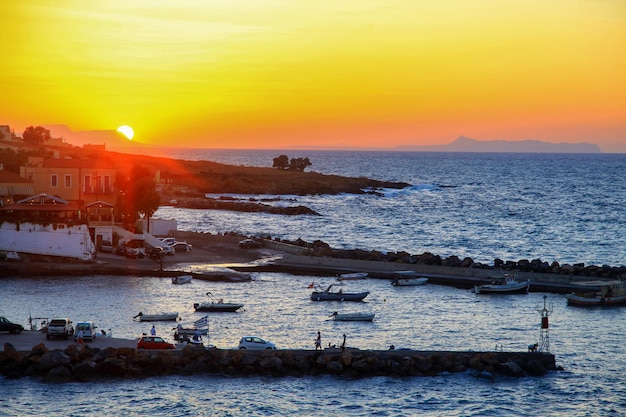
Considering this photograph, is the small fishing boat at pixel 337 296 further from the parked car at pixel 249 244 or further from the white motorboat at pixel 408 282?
the parked car at pixel 249 244

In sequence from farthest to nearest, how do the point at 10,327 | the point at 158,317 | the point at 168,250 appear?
the point at 168,250 < the point at 158,317 < the point at 10,327

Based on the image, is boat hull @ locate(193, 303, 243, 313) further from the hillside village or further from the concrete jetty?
the hillside village

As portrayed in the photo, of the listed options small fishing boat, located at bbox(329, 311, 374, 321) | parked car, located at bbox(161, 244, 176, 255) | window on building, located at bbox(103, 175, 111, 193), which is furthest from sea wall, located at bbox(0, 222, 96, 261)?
small fishing boat, located at bbox(329, 311, 374, 321)

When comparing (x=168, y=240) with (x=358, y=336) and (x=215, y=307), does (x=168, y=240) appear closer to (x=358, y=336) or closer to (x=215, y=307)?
(x=215, y=307)

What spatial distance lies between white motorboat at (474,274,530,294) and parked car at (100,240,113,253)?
1000 inches

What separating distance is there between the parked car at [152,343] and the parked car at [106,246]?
85.2 feet

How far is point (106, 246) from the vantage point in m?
59.7

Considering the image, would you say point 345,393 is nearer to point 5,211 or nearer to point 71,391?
point 71,391

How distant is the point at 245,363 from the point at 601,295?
83.4 feet

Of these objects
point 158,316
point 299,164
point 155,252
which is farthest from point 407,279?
point 299,164

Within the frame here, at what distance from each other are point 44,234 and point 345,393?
104 feet

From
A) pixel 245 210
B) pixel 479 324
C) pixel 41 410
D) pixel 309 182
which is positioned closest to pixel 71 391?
pixel 41 410

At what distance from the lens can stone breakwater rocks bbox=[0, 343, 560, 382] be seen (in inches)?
1243

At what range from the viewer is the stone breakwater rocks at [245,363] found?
104 ft
